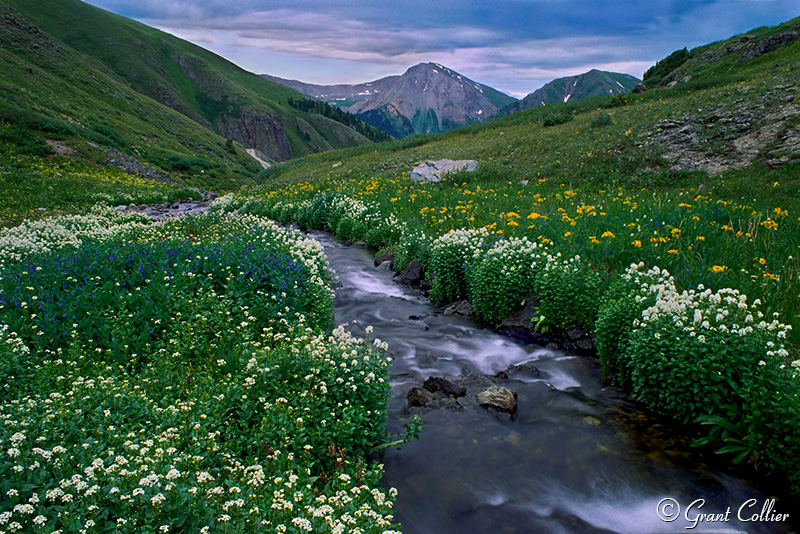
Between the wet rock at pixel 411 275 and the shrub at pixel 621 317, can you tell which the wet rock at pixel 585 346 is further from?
the wet rock at pixel 411 275

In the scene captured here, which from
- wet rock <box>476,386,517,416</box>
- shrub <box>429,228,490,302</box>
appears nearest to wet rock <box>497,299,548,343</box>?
shrub <box>429,228,490,302</box>

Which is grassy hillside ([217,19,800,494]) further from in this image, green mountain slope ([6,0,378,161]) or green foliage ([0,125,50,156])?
green mountain slope ([6,0,378,161])

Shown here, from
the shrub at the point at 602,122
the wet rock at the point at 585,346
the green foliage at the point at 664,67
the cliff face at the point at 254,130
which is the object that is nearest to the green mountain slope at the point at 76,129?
the wet rock at the point at 585,346

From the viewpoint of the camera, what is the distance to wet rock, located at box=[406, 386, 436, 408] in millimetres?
6119

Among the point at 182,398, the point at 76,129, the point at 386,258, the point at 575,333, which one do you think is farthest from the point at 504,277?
the point at 76,129

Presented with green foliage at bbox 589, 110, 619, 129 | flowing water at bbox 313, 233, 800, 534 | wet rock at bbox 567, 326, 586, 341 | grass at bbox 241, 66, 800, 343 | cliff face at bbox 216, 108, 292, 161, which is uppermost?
cliff face at bbox 216, 108, 292, 161

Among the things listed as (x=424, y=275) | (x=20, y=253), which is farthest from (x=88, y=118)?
(x=424, y=275)

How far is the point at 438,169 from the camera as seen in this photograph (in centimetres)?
2230

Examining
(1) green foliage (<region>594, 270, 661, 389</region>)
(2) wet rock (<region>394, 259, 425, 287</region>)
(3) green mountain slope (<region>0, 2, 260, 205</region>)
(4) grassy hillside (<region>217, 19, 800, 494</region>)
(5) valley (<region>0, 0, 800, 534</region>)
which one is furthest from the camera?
(3) green mountain slope (<region>0, 2, 260, 205</region>)

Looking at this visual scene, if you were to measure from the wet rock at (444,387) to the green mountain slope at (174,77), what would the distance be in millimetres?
138711

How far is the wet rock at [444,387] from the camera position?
6406 mm

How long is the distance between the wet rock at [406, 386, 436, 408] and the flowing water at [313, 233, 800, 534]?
0.17m

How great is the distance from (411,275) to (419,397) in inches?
229

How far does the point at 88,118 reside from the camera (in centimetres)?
5006
